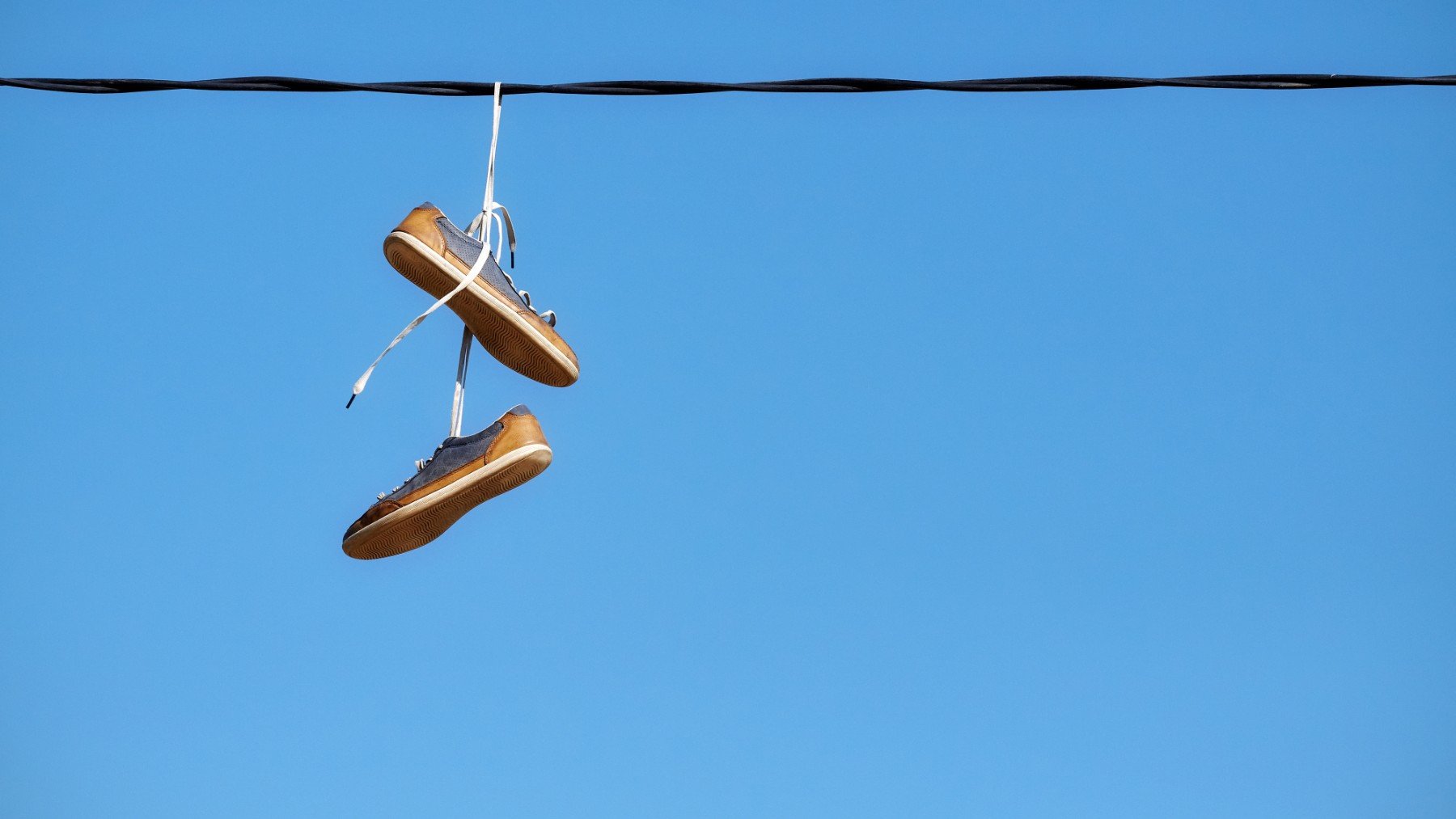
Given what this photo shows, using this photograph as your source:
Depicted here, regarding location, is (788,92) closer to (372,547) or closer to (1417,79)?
(1417,79)

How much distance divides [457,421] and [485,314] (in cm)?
35

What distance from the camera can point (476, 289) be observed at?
4844mm

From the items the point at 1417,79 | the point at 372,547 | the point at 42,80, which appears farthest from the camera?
the point at 372,547

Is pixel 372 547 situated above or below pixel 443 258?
below

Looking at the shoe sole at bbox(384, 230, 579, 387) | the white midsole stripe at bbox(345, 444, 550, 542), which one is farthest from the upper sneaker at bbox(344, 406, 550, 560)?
the shoe sole at bbox(384, 230, 579, 387)

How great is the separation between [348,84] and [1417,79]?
2.62 metres

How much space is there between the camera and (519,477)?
4922mm

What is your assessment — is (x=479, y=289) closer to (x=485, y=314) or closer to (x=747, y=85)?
(x=485, y=314)

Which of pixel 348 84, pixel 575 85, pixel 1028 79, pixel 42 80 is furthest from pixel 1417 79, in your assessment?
pixel 42 80

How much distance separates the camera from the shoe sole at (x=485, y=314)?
4.82m

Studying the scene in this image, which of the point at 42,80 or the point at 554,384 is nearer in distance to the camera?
the point at 42,80

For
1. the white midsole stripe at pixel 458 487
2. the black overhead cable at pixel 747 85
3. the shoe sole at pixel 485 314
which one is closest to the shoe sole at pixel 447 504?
the white midsole stripe at pixel 458 487

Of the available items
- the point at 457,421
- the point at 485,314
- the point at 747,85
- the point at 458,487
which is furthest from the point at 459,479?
the point at 747,85

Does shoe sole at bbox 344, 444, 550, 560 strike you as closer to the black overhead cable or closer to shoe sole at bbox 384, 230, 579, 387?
shoe sole at bbox 384, 230, 579, 387
